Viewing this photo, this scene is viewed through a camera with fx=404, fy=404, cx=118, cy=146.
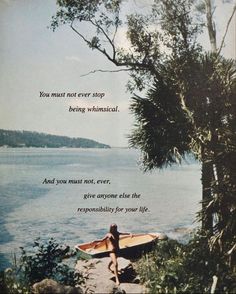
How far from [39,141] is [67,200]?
2.59 ft

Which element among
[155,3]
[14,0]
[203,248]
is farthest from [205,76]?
[14,0]

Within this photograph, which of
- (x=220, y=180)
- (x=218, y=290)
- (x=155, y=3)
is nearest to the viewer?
(x=218, y=290)

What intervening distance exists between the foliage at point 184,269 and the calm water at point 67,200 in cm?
32

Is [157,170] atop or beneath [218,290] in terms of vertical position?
atop

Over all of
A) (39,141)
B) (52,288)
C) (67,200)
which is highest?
(39,141)

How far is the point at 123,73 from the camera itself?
494cm

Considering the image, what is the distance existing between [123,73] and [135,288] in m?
2.54

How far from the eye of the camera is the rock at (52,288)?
4258mm

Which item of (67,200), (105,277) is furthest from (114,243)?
(67,200)

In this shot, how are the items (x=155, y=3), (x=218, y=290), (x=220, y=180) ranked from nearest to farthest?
(x=218, y=290)
(x=220, y=180)
(x=155, y=3)

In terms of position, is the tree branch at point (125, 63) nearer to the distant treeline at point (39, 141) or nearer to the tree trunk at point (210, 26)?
the tree trunk at point (210, 26)

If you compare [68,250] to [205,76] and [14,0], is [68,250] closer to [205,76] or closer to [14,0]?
[205,76]

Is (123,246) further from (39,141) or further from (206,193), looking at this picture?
(39,141)

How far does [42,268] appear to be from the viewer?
4.69 metres
